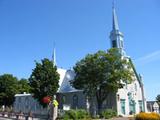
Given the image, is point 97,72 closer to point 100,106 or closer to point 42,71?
point 100,106

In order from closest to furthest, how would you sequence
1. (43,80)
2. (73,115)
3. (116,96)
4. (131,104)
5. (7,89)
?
(73,115)
(43,80)
(116,96)
(131,104)
(7,89)

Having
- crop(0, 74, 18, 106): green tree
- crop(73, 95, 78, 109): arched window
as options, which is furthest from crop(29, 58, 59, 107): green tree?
crop(0, 74, 18, 106): green tree

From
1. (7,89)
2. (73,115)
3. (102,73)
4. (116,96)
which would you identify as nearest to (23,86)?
(7,89)

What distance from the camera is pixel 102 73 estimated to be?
150 feet

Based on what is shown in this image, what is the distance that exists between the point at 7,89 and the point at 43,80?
84.1ft

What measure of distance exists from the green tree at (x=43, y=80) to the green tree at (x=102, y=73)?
4.61 meters

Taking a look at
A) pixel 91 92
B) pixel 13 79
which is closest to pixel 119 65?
pixel 91 92

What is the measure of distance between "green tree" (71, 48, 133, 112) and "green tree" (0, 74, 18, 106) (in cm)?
2833

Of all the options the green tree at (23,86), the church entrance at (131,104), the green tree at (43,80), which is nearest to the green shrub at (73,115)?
the green tree at (43,80)

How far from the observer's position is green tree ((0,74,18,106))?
6831 centimetres

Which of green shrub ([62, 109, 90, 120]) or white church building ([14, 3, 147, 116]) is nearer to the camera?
green shrub ([62, 109, 90, 120])

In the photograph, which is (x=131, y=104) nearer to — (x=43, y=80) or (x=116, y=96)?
(x=116, y=96)

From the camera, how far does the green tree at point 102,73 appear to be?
149 ft

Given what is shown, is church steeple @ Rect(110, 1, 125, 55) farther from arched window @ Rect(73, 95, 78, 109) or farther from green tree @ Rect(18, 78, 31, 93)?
green tree @ Rect(18, 78, 31, 93)
